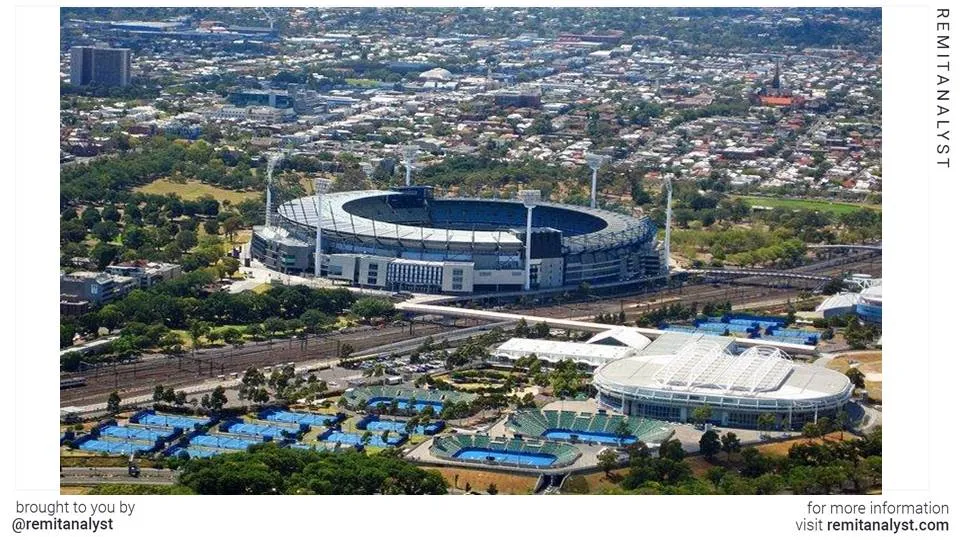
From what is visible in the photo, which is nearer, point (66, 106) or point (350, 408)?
point (350, 408)

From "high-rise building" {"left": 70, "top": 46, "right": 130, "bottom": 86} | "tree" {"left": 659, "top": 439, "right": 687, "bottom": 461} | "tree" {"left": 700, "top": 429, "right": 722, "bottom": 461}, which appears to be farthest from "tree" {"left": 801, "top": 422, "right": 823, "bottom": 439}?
"high-rise building" {"left": 70, "top": 46, "right": 130, "bottom": 86}

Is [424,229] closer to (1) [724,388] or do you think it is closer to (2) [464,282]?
(2) [464,282]

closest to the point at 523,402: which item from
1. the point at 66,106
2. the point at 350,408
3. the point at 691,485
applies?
the point at 350,408

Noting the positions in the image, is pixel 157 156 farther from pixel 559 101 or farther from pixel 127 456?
pixel 127 456

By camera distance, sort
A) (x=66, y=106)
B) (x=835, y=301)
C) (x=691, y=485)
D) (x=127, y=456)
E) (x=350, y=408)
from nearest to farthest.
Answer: (x=691, y=485) → (x=127, y=456) → (x=350, y=408) → (x=835, y=301) → (x=66, y=106)

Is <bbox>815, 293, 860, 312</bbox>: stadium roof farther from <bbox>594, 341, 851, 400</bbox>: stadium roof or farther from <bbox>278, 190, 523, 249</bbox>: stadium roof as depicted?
<bbox>594, 341, 851, 400</bbox>: stadium roof

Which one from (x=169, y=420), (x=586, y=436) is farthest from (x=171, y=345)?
(x=586, y=436)
